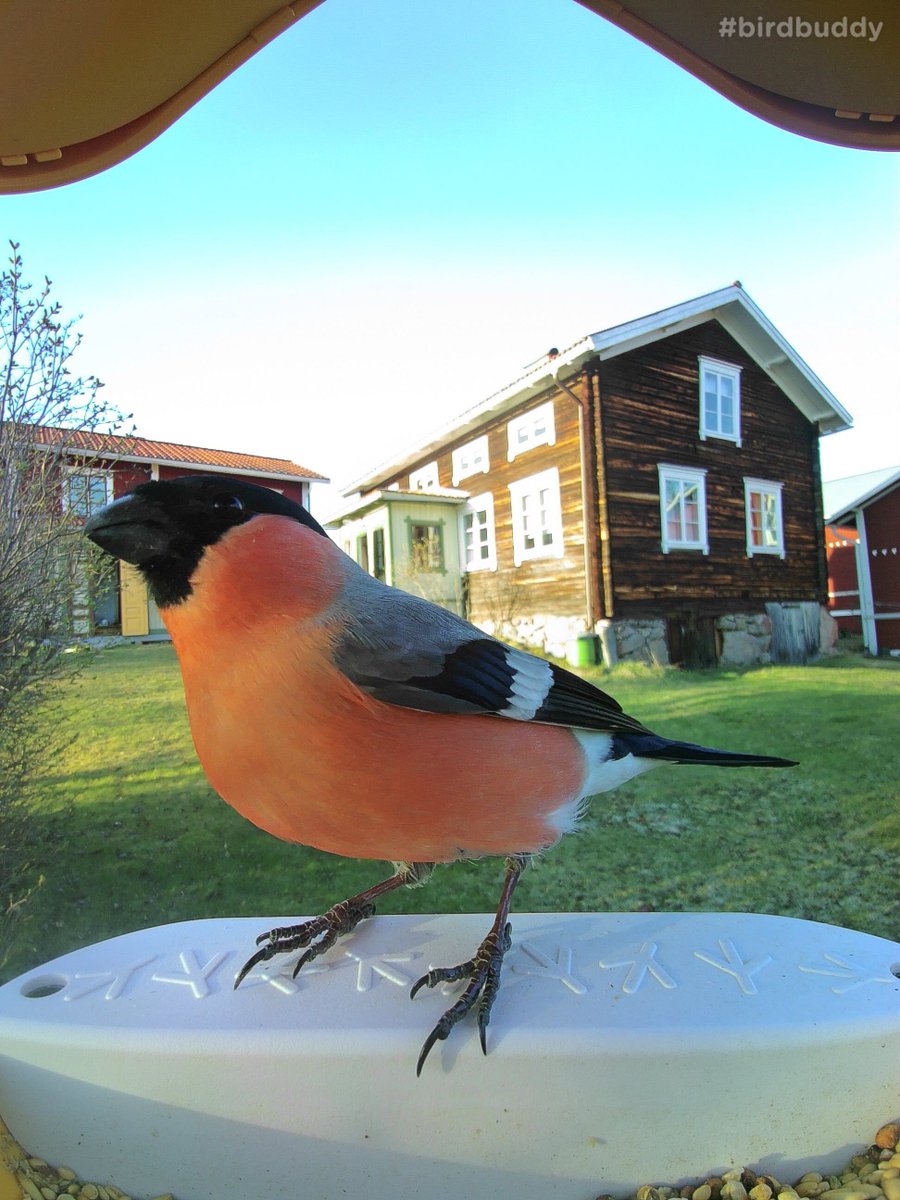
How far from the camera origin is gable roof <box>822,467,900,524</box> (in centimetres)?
198

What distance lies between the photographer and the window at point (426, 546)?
1.81 metres

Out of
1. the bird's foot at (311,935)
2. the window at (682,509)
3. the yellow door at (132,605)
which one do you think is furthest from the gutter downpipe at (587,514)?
the yellow door at (132,605)

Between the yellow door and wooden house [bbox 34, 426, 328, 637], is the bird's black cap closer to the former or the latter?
wooden house [bbox 34, 426, 328, 637]

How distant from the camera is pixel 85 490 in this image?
1405 millimetres

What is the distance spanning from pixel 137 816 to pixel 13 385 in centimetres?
97

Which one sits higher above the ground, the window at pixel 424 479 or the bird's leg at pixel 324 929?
the window at pixel 424 479

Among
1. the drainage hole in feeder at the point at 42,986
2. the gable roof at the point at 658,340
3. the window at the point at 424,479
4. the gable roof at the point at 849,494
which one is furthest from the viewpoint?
the gable roof at the point at 849,494

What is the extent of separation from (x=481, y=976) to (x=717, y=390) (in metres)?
1.81

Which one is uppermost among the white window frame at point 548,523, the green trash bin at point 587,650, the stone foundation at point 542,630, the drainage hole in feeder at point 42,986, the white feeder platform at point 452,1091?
the white window frame at point 548,523

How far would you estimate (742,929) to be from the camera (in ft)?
3.43

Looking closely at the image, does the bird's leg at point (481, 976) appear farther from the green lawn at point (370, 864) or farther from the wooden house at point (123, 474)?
the wooden house at point (123, 474)

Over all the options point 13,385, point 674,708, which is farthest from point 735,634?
point 13,385

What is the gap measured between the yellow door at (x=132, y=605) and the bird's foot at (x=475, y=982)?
968 mm

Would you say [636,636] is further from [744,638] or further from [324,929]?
[324,929]
